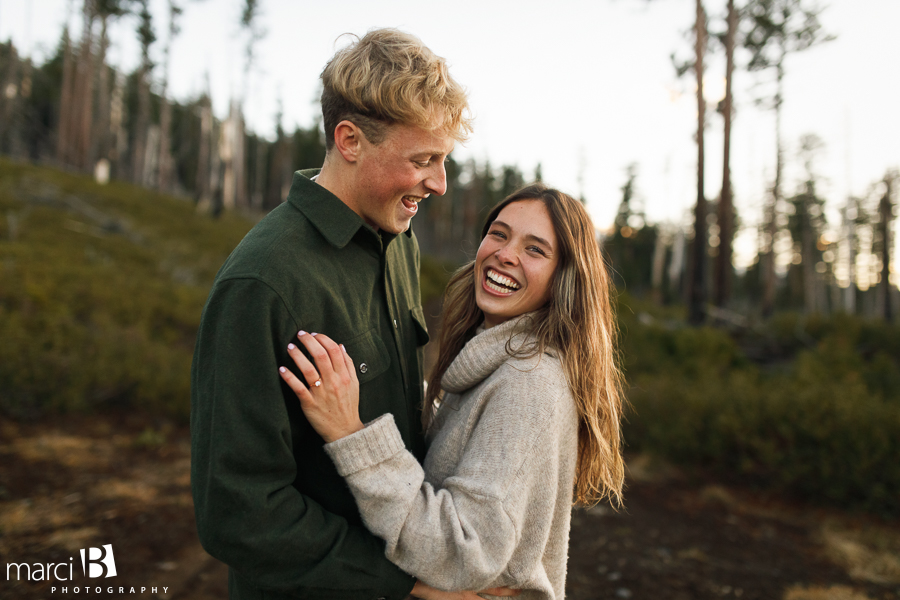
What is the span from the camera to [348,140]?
69.0 inches

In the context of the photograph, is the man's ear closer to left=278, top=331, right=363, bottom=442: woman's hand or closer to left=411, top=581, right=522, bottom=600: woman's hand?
left=278, top=331, right=363, bottom=442: woman's hand

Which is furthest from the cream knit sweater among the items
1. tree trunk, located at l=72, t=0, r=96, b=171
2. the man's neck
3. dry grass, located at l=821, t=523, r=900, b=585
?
tree trunk, located at l=72, t=0, r=96, b=171

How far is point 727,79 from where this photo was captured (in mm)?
13414

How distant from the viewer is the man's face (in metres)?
1.72

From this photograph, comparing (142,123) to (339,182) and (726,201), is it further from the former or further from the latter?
(339,182)

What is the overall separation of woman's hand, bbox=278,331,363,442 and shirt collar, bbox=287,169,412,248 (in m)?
0.37

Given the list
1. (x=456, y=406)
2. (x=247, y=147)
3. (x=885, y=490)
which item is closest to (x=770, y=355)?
(x=885, y=490)

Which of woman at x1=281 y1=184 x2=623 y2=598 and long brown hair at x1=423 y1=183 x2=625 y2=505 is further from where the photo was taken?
long brown hair at x1=423 y1=183 x2=625 y2=505

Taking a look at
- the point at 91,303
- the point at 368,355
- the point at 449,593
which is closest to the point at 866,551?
the point at 449,593

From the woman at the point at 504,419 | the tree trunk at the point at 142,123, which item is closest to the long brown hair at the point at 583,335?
the woman at the point at 504,419

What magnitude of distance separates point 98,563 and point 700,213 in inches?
530

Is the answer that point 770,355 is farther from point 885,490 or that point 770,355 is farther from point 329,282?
point 329,282

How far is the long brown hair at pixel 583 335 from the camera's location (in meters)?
1.90

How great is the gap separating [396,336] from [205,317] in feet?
2.39
